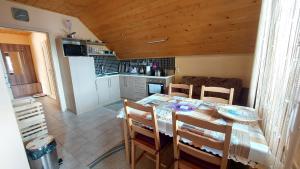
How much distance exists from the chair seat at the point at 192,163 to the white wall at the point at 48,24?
365 centimetres

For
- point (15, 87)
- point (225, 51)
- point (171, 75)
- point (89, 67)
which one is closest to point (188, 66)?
point (171, 75)

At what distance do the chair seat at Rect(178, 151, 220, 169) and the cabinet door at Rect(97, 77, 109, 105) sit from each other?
3186 mm

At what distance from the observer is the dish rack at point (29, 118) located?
1.90 metres

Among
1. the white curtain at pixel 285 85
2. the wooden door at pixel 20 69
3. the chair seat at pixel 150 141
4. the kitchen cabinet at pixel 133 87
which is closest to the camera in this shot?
the white curtain at pixel 285 85

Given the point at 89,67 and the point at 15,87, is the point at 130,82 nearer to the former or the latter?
the point at 89,67

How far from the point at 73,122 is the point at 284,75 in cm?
353

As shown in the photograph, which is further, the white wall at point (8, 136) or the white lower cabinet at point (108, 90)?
the white lower cabinet at point (108, 90)

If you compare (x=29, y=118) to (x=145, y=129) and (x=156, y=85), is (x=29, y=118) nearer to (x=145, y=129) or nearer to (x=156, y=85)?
(x=145, y=129)

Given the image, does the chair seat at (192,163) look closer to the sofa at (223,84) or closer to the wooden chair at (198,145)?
the wooden chair at (198,145)

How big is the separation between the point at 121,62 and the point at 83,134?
9.32ft

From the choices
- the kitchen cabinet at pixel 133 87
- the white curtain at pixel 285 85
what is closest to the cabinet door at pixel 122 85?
the kitchen cabinet at pixel 133 87

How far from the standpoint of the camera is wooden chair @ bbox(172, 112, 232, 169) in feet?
2.95

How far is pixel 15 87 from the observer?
497 cm

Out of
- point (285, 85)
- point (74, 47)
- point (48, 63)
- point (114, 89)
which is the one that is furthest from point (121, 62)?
point (285, 85)
